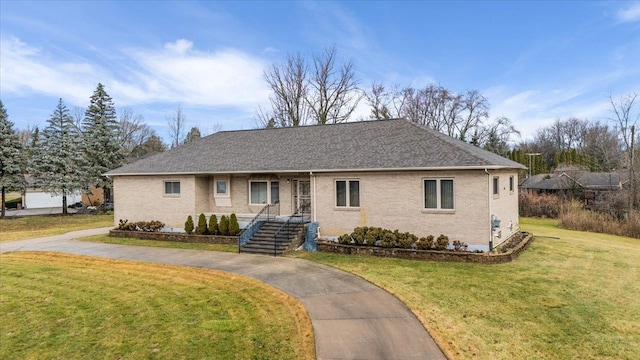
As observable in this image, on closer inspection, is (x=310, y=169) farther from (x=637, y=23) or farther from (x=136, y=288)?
(x=637, y=23)

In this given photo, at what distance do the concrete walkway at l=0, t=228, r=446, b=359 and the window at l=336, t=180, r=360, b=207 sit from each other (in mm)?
3450

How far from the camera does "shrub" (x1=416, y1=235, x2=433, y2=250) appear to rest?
13.4m

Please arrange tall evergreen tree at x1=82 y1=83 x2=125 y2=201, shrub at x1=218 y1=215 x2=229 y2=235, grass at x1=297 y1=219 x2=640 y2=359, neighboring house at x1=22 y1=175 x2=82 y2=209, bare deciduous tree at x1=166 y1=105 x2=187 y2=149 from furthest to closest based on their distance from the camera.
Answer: bare deciduous tree at x1=166 y1=105 x2=187 y2=149, neighboring house at x1=22 y1=175 x2=82 y2=209, tall evergreen tree at x1=82 y1=83 x2=125 y2=201, shrub at x1=218 y1=215 x2=229 y2=235, grass at x1=297 y1=219 x2=640 y2=359

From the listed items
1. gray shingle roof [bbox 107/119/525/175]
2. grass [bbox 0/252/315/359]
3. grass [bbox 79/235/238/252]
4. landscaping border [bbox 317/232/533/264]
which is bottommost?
grass [bbox 0/252/315/359]

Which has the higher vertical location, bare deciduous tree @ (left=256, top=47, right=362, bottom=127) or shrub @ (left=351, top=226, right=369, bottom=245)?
bare deciduous tree @ (left=256, top=47, right=362, bottom=127)

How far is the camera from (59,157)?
32.7m

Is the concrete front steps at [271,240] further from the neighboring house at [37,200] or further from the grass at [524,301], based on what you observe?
the neighboring house at [37,200]

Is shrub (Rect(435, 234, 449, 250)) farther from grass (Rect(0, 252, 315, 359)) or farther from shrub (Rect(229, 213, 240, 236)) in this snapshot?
shrub (Rect(229, 213, 240, 236))

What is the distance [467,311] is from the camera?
7961mm

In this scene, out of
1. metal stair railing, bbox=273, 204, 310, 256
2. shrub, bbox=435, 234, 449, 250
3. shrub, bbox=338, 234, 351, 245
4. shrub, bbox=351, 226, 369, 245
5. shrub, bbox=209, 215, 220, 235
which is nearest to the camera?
shrub, bbox=435, 234, 449, 250

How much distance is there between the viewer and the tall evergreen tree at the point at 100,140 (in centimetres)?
3472

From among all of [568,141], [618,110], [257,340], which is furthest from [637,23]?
[568,141]

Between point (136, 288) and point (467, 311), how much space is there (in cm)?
888

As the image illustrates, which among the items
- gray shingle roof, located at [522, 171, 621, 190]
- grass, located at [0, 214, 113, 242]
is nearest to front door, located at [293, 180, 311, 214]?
grass, located at [0, 214, 113, 242]
